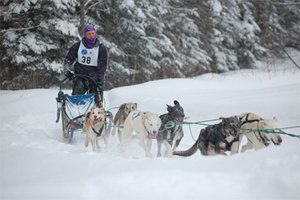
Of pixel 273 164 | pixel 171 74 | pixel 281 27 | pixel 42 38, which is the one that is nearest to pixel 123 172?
pixel 273 164

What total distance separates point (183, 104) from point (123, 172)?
555cm

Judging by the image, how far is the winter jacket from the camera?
680cm

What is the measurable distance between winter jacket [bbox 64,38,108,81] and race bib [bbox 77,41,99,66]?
0.06 metres

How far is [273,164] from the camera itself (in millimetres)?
3152

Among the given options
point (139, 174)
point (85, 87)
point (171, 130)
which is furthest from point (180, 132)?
point (139, 174)

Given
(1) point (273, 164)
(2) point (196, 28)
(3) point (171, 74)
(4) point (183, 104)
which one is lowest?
(1) point (273, 164)

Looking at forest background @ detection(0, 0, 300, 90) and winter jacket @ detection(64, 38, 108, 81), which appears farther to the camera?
forest background @ detection(0, 0, 300, 90)

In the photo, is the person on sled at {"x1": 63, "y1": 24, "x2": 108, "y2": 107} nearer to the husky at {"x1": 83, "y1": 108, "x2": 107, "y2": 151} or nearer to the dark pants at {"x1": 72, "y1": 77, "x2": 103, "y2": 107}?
the dark pants at {"x1": 72, "y1": 77, "x2": 103, "y2": 107}

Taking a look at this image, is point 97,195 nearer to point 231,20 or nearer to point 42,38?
point 42,38

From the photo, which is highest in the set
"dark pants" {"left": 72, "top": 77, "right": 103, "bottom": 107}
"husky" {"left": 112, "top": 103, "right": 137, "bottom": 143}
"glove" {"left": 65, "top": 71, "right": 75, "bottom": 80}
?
"glove" {"left": 65, "top": 71, "right": 75, "bottom": 80}

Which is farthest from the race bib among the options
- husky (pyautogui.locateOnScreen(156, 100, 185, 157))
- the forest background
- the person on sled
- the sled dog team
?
the forest background

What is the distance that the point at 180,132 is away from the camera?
5680mm

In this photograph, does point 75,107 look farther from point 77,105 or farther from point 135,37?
point 135,37

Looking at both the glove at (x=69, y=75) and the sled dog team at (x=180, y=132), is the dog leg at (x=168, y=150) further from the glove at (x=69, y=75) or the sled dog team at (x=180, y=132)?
the glove at (x=69, y=75)
